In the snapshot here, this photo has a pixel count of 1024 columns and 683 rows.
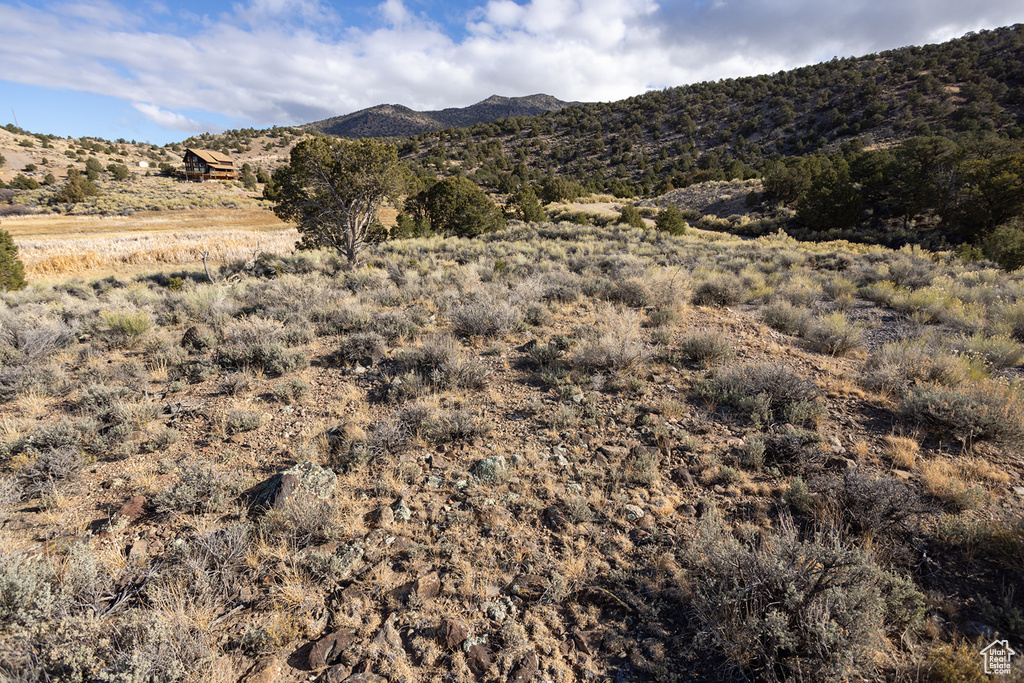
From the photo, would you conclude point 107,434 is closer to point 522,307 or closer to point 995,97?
point 522,307

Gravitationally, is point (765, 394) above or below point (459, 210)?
below

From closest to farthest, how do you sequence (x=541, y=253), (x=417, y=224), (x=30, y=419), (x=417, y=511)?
(x=417, y=511) < (x=30, y=419) < (x=541, y=253) < (x=417, y=224)

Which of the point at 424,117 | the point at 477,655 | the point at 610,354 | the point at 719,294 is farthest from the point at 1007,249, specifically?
the point at 424,117

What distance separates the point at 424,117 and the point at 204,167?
79.4 metres

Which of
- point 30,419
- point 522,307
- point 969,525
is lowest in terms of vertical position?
point 30,419

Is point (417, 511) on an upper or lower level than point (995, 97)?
lower

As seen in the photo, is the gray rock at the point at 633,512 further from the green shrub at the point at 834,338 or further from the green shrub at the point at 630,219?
the green shrub at the point at 630,219

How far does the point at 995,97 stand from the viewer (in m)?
45.7

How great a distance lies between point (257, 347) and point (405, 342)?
2.23 meters

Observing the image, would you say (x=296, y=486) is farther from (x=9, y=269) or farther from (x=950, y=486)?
(x=9, y=269)

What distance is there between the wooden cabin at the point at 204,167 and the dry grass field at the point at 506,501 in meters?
64.8

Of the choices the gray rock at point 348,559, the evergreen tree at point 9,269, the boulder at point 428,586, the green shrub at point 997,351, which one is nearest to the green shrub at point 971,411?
the green shrub at point 997,351

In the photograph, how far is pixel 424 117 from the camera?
120 meters

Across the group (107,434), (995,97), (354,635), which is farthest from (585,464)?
(995,97)
